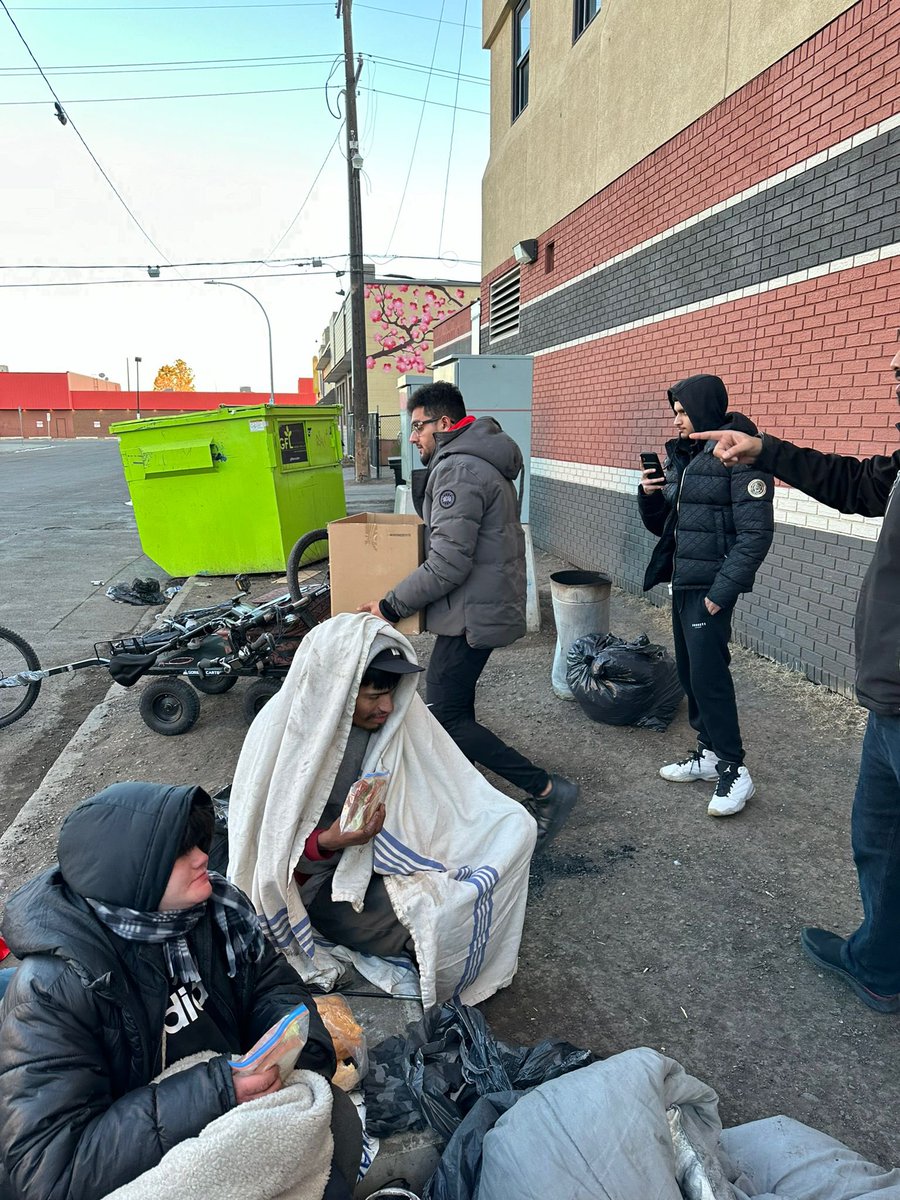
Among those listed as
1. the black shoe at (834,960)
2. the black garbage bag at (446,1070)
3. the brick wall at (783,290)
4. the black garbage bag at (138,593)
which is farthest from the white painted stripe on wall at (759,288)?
the black garbage bag at (138,593)

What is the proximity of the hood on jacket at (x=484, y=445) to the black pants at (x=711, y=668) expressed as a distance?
1013 mm

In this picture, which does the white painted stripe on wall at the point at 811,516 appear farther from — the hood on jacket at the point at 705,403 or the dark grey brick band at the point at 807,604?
the hood on jacket at the point at 705,403

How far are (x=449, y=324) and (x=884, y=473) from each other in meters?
21.2

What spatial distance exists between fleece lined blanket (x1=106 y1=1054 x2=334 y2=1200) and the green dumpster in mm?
7952

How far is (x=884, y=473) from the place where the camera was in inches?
101

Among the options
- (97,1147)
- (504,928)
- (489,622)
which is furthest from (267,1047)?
(489,622)

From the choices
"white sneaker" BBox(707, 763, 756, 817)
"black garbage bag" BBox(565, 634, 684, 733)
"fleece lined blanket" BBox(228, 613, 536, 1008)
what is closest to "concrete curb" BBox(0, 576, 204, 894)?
"fleece lined blanket" BBox(228, 613, 536, 1008)

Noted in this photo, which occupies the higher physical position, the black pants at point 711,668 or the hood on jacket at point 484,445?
the hood on jacket at point 484,445

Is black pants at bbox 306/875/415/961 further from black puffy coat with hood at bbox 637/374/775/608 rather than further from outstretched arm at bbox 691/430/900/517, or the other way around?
black puffy coat with hood at bbox 637/374/775/608

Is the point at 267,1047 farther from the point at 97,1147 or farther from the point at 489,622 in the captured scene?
the point at 489,622

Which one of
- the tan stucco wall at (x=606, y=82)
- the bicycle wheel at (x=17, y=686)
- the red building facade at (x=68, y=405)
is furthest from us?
the red building facade at (x=68, y=405)

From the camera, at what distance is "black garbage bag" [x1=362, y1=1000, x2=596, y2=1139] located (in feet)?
6.41

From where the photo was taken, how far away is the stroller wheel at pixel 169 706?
4910 mm

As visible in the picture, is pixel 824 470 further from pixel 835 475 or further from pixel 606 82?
pixel 606 82
